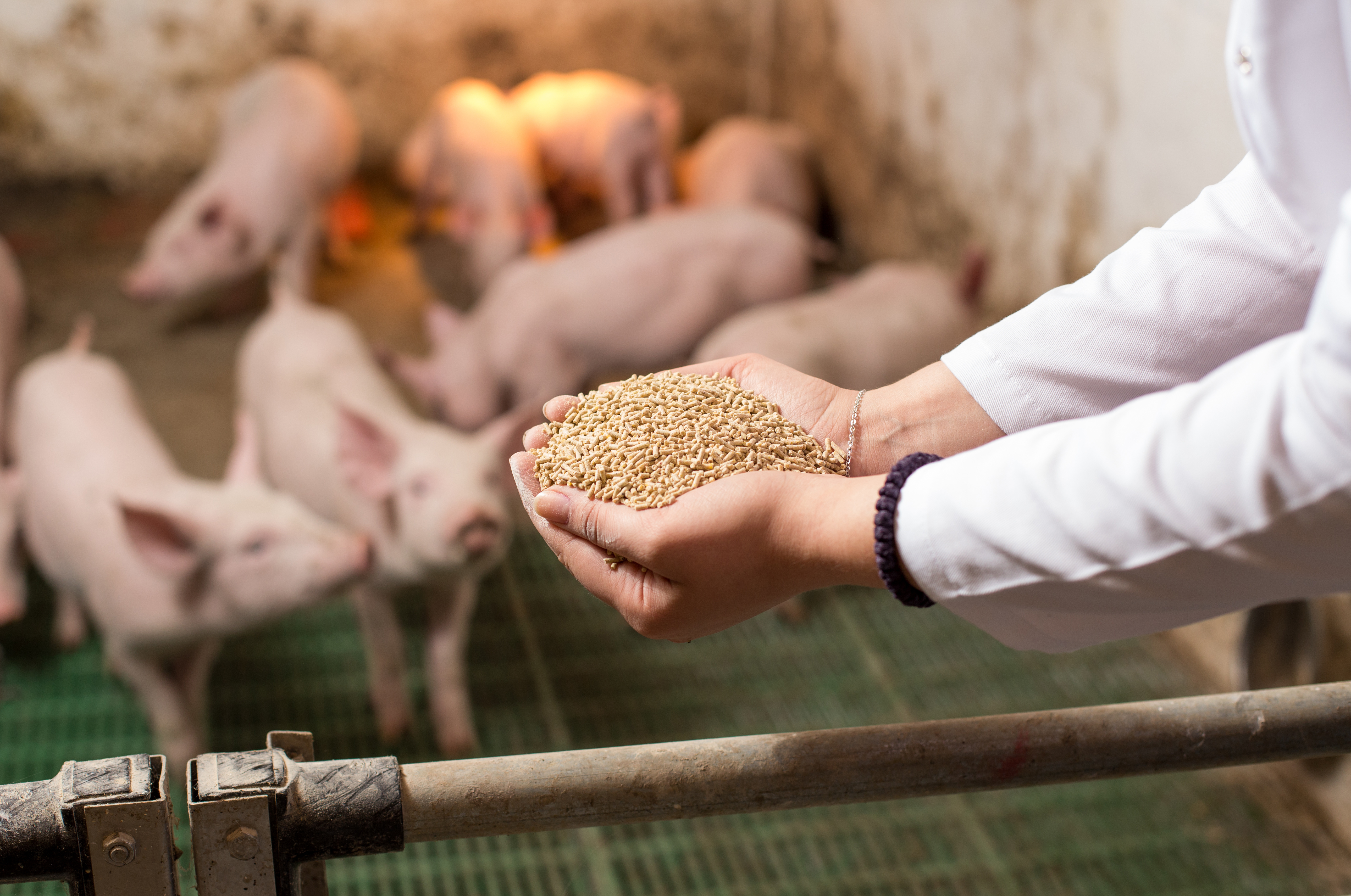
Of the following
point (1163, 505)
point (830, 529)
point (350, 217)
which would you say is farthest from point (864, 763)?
point (350, 217)

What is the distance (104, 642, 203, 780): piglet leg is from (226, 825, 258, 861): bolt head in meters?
1.25

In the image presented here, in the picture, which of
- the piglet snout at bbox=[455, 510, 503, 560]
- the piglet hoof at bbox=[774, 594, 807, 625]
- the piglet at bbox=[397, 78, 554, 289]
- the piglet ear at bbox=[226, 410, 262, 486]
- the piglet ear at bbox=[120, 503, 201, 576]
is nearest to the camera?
the piglet ear at bbox=[120, 503, 201, 576]

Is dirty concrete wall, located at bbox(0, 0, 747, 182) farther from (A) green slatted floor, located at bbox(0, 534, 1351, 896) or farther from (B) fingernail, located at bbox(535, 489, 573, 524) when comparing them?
(B) fingernail, located at bbox(535, 489, 573, 524)

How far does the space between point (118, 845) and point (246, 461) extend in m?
1.30

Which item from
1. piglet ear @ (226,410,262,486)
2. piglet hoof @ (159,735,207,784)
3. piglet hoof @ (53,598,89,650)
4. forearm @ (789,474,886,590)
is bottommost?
piglet hoof @ (53,598,89,650)

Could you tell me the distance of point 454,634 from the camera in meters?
1.95

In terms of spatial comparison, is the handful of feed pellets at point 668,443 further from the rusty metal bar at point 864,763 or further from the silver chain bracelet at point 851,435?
the rusty metal bar at point 864,763

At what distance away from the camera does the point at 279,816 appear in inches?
26.7

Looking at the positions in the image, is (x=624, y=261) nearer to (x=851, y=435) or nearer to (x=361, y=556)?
(x=361, y=556)

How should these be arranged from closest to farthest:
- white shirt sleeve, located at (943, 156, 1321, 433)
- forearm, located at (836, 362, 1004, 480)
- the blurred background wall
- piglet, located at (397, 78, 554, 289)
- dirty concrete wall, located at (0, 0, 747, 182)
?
1. white shirt sleeve, located at (943, 156, 1321, 433)
2. forearm, located at (836, 362, 1004, 480)
3. the blurred background wall
4. piglet, located at (397, 78, 554, 289)
5. dirty concrete wall, located at (0, 0, 747, 182)

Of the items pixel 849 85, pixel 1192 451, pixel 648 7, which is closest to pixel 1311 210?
pixel 1192 451

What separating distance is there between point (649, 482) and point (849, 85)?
2992 mm

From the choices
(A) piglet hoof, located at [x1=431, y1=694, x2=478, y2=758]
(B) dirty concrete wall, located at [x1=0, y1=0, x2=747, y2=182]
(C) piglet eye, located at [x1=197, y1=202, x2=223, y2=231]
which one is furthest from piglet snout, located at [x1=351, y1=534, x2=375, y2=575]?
(B) dirty concrete wall, located at [x1=0, y1=0, x2=747, y2=182]

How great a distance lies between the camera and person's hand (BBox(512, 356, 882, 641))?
727mm
